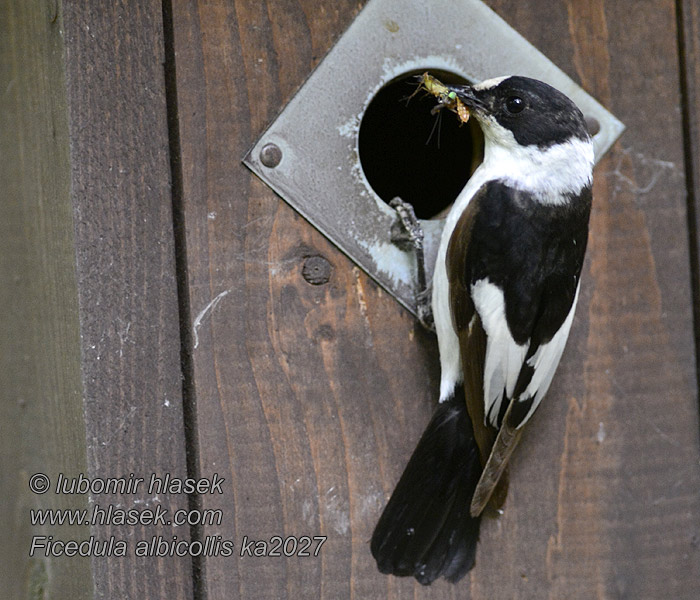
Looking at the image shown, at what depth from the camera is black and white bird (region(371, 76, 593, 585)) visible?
1.47 meters

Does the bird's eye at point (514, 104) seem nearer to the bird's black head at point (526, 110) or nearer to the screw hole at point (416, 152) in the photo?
the bird's black head at point (526, 110)

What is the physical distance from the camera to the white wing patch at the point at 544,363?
4.84 feet

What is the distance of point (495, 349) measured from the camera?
149 centimetres

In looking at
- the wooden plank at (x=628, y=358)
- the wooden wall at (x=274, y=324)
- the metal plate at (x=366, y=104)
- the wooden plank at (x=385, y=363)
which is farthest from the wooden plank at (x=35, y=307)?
the wooden plank at (x=628, y=358)

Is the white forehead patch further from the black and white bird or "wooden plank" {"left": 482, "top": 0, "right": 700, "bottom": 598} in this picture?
"wooden plank" {"left": 482, "top": 0, "right": 700, "bottom": 598}

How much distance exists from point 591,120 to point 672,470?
58cm

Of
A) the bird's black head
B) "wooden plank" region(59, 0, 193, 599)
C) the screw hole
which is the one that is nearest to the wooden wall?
"wooden plank" region(59, 0, 193, 599)

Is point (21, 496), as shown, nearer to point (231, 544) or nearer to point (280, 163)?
point (231, 544)

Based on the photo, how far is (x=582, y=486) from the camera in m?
1.55

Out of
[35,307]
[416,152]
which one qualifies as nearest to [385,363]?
[35,307]

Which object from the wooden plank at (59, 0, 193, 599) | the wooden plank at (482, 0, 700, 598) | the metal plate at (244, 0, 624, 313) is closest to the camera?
the wooden plank at (59, 0, 193, 599)

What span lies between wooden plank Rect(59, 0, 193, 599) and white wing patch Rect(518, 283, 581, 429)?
1.70 ft

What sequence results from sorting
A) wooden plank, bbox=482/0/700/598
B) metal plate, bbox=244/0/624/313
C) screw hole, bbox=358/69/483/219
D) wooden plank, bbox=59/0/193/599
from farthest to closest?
screw hole, bbox=358/69/483/219
wooden plank, bbox=482/0/700/598
metal plate, bbox=244/0/624/313
wooden plank, bbox=59/0/193/599

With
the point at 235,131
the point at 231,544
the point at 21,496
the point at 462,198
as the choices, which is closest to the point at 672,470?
the point at 462,198
